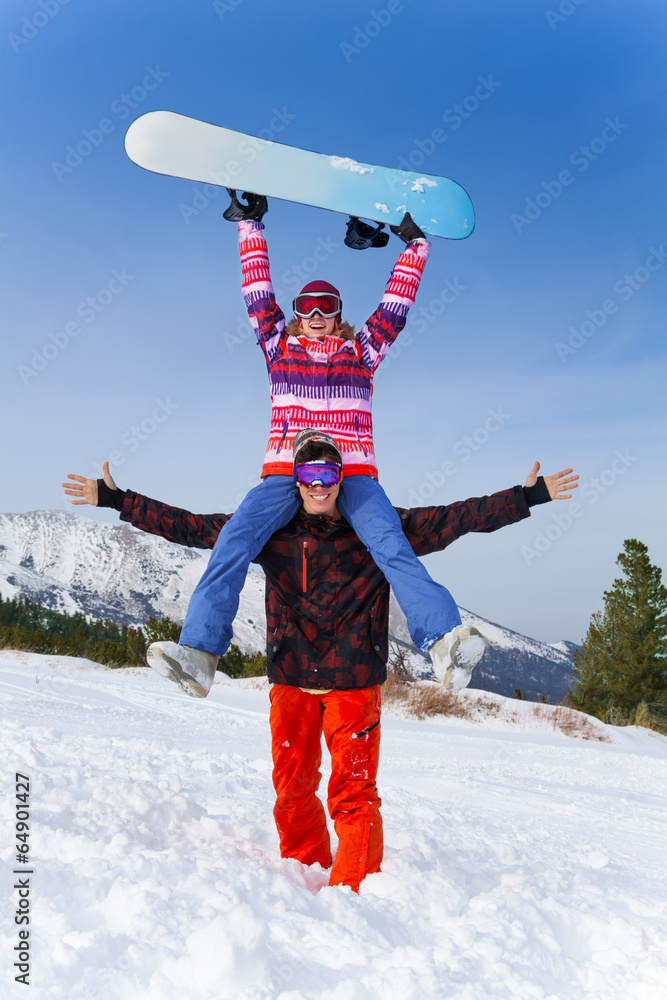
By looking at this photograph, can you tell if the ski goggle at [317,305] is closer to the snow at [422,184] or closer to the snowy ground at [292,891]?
the snow at [422,184]

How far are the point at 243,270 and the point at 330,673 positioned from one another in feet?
6.83

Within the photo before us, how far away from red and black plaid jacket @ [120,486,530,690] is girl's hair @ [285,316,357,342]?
97cm

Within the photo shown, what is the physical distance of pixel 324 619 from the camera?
3104 millimetres

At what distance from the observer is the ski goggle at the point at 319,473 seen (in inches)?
116

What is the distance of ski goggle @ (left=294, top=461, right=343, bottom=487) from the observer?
9.64 feet

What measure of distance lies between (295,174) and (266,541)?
85.9 inches

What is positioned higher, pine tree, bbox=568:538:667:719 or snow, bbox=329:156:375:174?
snow, bbox=329:156:375:174

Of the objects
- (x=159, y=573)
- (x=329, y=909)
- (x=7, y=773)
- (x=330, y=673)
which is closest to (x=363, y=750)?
(x=330, y=673)

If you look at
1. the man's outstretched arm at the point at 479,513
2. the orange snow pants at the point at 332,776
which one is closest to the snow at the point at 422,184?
the man's outstretched arm at the point at 479,513

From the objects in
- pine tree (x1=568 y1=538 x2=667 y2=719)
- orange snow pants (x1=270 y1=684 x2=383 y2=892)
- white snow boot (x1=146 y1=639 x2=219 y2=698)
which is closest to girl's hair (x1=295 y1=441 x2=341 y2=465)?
white snow boot (x1=146 y1=639 x2=219 y2=698)

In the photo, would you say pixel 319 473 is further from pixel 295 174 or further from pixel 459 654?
pixel 295 174

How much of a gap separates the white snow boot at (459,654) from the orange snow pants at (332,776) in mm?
621

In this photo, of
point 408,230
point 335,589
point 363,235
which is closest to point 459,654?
point 335,589

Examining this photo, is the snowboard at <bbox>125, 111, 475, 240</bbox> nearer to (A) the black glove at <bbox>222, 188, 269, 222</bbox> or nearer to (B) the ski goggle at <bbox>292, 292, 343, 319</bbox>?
(A) the black glove at <bbox>222, 188, 269, 222</bbox>
